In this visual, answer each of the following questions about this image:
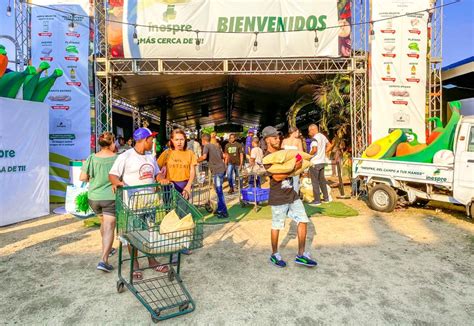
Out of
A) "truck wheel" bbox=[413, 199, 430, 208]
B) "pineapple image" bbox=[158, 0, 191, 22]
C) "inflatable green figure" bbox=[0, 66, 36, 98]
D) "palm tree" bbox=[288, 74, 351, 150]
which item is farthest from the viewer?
"palm tree" bbox=[288, 74, 351, 150]

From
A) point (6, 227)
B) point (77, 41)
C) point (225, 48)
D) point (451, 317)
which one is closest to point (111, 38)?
point (77, 41)

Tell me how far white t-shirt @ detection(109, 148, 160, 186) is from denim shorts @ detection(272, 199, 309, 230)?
1629mm

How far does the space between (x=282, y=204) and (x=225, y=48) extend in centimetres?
659

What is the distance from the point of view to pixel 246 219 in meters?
6.68

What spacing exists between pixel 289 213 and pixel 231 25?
6.89 meters

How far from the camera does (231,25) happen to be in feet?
30.3

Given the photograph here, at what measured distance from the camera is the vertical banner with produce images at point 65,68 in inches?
340

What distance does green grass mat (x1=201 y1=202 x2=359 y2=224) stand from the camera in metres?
6.73

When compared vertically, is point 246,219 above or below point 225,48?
below

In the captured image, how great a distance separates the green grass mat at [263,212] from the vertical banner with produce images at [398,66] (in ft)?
9.83

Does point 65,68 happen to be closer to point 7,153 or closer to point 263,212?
point 7,153

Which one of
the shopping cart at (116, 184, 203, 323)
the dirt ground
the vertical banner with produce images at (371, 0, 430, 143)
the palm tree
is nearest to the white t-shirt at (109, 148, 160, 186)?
the shopping cart at (116, 184, 203, 323)

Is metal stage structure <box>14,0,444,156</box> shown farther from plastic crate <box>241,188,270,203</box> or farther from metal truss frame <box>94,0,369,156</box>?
plastic crate <box>241,188,270,203</box>

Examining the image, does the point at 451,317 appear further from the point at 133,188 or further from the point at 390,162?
the point at 390,162
